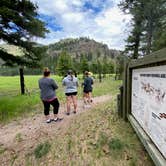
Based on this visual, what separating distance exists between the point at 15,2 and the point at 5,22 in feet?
3.91

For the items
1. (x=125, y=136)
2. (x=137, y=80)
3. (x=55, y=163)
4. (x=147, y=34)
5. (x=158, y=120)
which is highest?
(x=147, y=34)

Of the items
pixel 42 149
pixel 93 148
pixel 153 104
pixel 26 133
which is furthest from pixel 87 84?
pixel 153 104

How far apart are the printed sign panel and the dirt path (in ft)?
9.23

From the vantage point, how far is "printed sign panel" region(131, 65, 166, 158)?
3307 mm

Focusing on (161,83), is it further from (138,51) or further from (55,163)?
(138,51)

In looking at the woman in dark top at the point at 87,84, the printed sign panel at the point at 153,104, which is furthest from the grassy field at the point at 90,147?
the woman in dark top at the point at 87,84

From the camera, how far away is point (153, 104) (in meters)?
3.78

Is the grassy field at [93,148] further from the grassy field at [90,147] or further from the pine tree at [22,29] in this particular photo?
the pine tree at [22,29]

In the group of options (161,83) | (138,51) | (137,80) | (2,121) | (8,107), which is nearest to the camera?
(161,83)

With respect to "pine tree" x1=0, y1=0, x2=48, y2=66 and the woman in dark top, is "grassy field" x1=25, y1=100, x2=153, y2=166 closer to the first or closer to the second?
the woman in dark top

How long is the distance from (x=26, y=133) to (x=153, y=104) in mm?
4547

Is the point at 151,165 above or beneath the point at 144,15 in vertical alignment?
beneath

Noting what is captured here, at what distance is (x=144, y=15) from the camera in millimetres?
22156

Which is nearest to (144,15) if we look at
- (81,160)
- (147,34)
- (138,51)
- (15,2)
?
(147,34)
